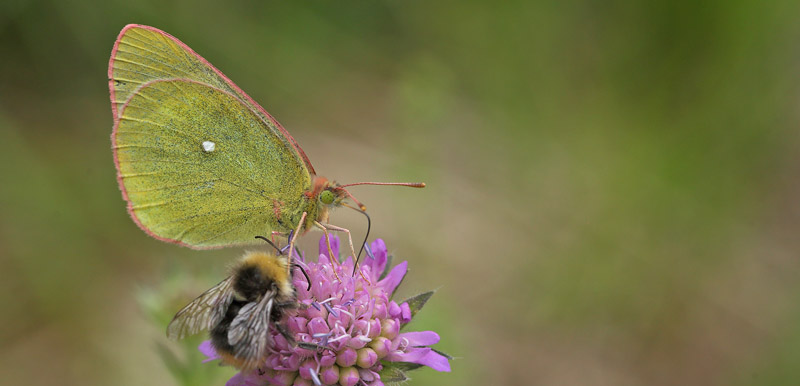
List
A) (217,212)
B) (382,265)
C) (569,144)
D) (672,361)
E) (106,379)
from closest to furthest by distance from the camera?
(382,265) → (217,212) → (106,379) → (672,361) → (569,144)

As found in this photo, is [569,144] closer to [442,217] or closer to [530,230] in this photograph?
[530,230]

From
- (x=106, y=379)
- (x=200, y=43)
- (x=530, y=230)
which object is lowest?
(x=106, y=379)

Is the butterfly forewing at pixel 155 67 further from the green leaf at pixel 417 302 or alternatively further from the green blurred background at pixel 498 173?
the green blurred background at pixel 498 173

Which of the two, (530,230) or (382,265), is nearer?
(382,265)

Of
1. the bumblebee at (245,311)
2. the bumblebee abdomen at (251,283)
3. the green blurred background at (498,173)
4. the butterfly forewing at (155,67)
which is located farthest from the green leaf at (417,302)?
the green blurred background at (498,173)

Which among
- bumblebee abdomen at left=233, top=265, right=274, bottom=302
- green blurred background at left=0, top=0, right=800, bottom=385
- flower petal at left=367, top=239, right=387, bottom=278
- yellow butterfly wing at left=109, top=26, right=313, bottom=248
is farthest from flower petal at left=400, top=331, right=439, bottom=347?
green blurred background at left=0, top=0, right=800, bottom=385

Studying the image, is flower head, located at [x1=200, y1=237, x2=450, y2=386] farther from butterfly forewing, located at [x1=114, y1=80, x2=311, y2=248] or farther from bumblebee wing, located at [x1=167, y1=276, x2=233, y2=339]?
butterfly forewing, located at [x1=114, y1=80, x2=311, y2=248]

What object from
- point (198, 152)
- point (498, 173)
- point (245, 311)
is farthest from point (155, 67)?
point (498, 173)

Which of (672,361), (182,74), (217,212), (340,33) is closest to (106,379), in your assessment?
(217,212)

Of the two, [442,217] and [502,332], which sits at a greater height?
[442,217]
